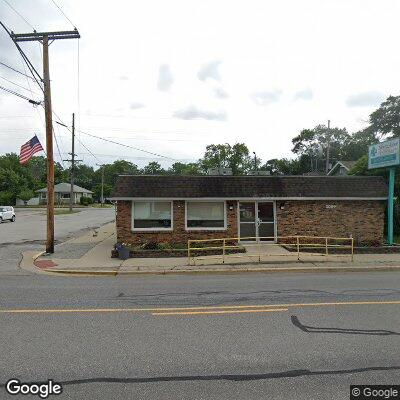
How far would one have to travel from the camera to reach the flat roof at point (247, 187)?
56.6 feet

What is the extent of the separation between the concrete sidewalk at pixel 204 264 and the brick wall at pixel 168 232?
61.6 inches

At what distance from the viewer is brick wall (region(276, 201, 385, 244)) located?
1778cm

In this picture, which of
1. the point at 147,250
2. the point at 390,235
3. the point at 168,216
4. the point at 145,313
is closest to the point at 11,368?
the point at 145,313

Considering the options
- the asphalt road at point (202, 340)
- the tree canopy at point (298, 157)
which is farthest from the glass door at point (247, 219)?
the tree canopy at point (298, 157)

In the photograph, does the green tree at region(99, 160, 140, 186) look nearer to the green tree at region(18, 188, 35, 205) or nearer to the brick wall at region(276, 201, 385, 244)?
the green tree at region(18, 188, 35, 205)

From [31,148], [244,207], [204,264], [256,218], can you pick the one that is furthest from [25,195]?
[204,264]

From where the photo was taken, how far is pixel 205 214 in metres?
17.6

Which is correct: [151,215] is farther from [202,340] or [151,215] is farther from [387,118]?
[387,118]

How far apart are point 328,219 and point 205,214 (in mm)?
5686

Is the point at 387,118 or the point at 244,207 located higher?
the point at 387,118

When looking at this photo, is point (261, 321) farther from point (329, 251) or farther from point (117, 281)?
point (329, 251)

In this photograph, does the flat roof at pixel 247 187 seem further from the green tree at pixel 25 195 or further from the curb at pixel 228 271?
the green tree at pixel 25 195

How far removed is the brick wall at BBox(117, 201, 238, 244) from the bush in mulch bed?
58cm

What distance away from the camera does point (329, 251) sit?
52.0ft
